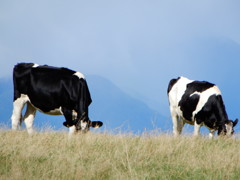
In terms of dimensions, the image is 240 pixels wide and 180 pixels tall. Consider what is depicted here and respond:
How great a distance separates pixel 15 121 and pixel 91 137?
484cm

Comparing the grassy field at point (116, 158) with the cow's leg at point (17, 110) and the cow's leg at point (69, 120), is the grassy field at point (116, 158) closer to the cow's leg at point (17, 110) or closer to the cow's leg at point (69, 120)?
the cow's leg at point (69, 120)

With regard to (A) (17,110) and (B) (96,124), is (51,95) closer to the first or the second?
(A) (17,110)

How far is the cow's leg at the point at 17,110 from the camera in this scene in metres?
14.6

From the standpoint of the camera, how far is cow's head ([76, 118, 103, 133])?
1208 cm

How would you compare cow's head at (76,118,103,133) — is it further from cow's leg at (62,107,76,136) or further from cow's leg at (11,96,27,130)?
cow's leg at (11,96,27,130)

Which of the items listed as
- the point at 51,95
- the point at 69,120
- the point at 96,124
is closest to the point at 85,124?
the point at 96,124

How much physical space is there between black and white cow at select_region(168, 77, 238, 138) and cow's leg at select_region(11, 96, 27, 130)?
531 cm

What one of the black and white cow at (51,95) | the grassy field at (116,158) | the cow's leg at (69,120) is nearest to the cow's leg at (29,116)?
the black and white cow at (51,95)

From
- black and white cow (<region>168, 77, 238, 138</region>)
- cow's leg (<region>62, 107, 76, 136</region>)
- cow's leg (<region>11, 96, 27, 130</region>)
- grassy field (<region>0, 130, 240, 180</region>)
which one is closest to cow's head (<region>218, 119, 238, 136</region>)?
black and white cow (<region>168, 77, 238, 138</region>)

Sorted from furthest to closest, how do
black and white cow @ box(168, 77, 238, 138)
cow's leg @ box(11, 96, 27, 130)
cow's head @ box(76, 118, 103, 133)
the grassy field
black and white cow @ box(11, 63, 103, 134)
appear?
1. cow's leg @ box(11, 96, 27, 130)
2. black and white cow @ box(168, 77, 238, 138)
3. black and white cow @ box(11, 63, 103, 134)
4. cow's head @ box(76, 118, 103, 133)
5. the grassy field

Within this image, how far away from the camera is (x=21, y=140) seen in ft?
35.3

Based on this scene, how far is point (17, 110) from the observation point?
574 inches

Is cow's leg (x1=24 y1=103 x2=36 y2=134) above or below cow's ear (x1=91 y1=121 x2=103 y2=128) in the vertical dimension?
below

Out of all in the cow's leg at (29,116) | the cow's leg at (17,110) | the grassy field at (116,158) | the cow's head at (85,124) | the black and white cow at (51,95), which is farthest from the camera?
the cow's leg at (29,116)
